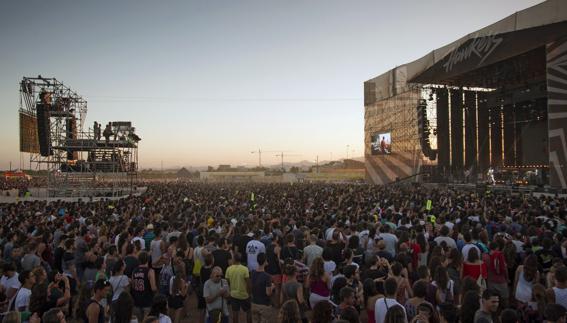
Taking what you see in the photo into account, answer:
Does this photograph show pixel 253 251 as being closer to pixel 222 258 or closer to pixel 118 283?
pixel 222 258

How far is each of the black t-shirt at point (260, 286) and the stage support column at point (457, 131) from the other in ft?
119

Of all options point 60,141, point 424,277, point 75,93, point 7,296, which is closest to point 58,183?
point 60,141

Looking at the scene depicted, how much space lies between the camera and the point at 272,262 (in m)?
7.13

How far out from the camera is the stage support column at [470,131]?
38.5 meters

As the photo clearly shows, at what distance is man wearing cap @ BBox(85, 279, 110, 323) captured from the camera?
15.1 feet

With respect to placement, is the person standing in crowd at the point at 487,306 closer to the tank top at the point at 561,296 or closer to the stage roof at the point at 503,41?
the tank top at the point at 561,296

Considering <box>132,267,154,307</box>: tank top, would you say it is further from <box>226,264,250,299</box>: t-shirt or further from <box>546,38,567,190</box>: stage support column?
<box>546,38,567,190</box>: stage support column

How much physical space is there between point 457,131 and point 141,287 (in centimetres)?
3858

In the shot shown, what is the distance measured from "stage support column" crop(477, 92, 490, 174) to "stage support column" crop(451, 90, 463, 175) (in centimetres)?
167

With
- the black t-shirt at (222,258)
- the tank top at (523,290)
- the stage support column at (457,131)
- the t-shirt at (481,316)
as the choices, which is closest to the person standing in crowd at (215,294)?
the black t-shirt at (222,258)

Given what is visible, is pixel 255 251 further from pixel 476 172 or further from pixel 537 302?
pixel 476 172

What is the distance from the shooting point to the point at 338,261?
7.11m

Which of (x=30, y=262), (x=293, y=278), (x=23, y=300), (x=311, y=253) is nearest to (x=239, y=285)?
(x=293, y=278)

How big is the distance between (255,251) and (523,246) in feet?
16.3
